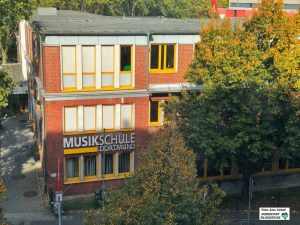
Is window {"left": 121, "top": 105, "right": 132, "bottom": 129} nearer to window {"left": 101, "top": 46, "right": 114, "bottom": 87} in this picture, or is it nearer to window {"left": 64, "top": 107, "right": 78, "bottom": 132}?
window {"left": 101, "top": 46, "right": 114, "bottom": 87}

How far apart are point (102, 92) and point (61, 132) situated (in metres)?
3.78

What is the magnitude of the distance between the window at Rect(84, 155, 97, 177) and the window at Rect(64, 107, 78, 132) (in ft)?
7.87

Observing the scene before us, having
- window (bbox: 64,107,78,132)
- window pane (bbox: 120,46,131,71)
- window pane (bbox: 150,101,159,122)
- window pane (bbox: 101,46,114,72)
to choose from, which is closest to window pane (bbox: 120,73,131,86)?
window pane (bbox: 120,46,131,71)

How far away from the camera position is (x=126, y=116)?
31.5m

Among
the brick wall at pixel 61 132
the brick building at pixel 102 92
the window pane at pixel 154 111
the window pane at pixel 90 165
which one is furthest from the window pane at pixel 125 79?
the window pane at pixel 90 165

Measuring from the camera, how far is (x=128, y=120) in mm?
31609

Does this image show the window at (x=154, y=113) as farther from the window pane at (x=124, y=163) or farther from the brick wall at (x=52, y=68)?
the brick wall at (x=52, y=68)

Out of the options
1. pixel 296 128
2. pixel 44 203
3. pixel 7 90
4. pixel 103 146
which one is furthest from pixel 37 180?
pixel 296 128

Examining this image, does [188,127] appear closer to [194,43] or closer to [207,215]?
[194,43]

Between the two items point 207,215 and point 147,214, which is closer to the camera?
point 147,214

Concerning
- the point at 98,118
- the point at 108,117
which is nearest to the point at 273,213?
the point at 108,117

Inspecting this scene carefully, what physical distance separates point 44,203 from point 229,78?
594 inches

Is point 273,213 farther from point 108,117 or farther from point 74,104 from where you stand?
point 74,104

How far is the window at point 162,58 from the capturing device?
31.7 meters
